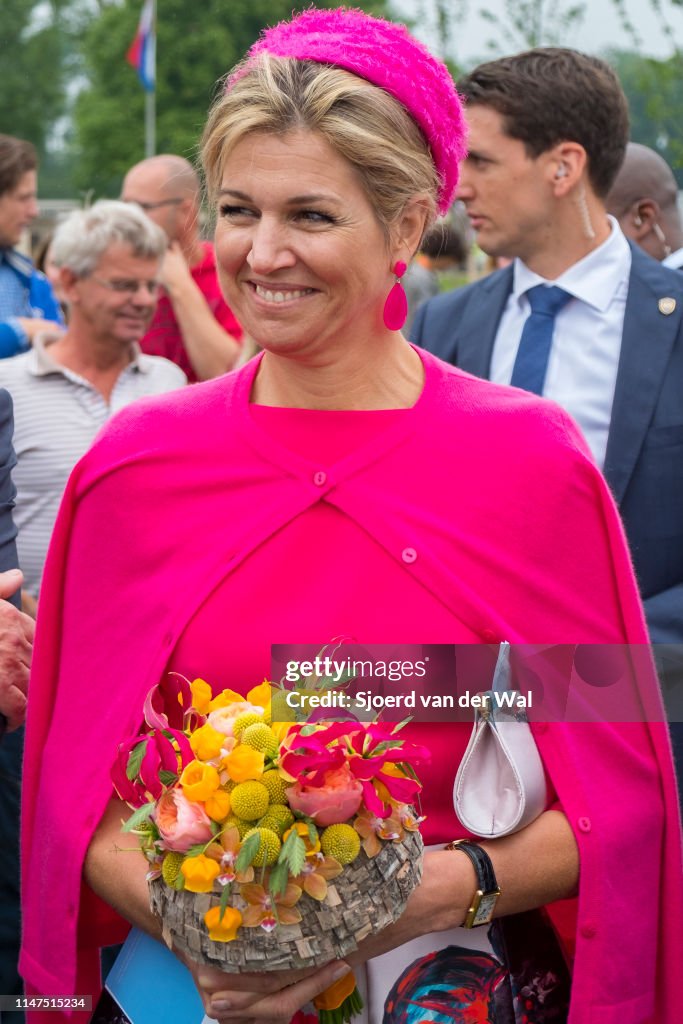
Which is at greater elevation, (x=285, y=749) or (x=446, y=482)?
(x=446, y=482)

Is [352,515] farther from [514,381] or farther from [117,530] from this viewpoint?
[514,381]

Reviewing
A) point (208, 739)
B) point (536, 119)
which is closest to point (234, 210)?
point (208, 739)

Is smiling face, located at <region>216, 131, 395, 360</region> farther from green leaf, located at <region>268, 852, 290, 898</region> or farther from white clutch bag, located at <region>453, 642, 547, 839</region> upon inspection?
green leaf, located at <region>268, 852, 290, 898</region>

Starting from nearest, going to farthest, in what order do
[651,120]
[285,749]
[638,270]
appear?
[285,749], [638,270], [651,120]

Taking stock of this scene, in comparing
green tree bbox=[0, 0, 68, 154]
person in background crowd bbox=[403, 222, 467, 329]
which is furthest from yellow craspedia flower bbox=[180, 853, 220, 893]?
green tree bbox=[0, 0, 68, 154]

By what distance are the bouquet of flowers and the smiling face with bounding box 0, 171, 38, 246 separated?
18.7 feet

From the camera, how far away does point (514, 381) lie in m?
→ 4.55

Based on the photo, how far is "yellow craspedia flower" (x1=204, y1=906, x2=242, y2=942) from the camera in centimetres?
216

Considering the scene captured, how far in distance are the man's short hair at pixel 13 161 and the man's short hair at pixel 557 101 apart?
3380mm

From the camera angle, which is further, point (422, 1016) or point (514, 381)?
point (514, 381)

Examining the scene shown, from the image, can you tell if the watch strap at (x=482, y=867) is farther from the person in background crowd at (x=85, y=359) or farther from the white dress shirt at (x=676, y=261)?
the white dress shirt at (x=676, y=261)

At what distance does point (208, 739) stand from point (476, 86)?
10.5 feet

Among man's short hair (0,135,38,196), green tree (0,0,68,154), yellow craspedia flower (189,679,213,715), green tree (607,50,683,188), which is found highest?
green tree (607,50,683,188)

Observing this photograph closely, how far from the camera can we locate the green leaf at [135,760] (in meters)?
→ 2.32
